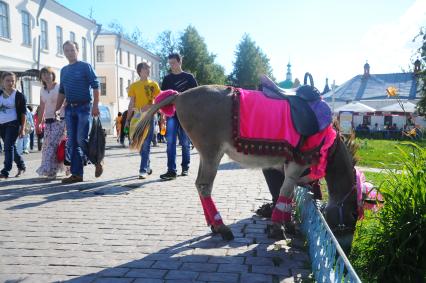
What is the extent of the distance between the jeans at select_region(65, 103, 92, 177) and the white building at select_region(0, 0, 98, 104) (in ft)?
53.5

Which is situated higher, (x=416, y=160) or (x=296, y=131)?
(x=296, y=131)

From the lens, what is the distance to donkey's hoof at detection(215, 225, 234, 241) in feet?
12.4

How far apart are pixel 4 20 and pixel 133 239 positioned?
24.9 m

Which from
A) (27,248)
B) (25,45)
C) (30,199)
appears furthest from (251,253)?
(25,45)

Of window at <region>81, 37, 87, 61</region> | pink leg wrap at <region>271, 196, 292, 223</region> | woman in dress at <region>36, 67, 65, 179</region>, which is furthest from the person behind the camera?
window at <region>81, 37, 87, 61</region>

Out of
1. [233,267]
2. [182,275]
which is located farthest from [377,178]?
[182,275]

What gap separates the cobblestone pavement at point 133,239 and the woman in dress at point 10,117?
1139 millimetres

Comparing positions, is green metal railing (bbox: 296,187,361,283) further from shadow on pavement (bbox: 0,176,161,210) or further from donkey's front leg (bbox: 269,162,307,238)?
shadow on pavement (bbox: 0,176,161,210)

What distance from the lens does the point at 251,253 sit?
11.4 feet

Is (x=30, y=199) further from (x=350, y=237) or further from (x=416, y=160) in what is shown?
(x=416, y=160)

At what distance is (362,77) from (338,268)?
63.7 meters

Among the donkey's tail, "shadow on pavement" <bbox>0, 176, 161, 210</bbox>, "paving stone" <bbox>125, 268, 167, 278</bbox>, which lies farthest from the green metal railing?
"shadow on pavement" <bbox>0, 176, 161, 210</bbox>

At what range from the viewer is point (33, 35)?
26.8 m

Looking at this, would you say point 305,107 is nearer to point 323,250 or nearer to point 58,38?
point 323,250
